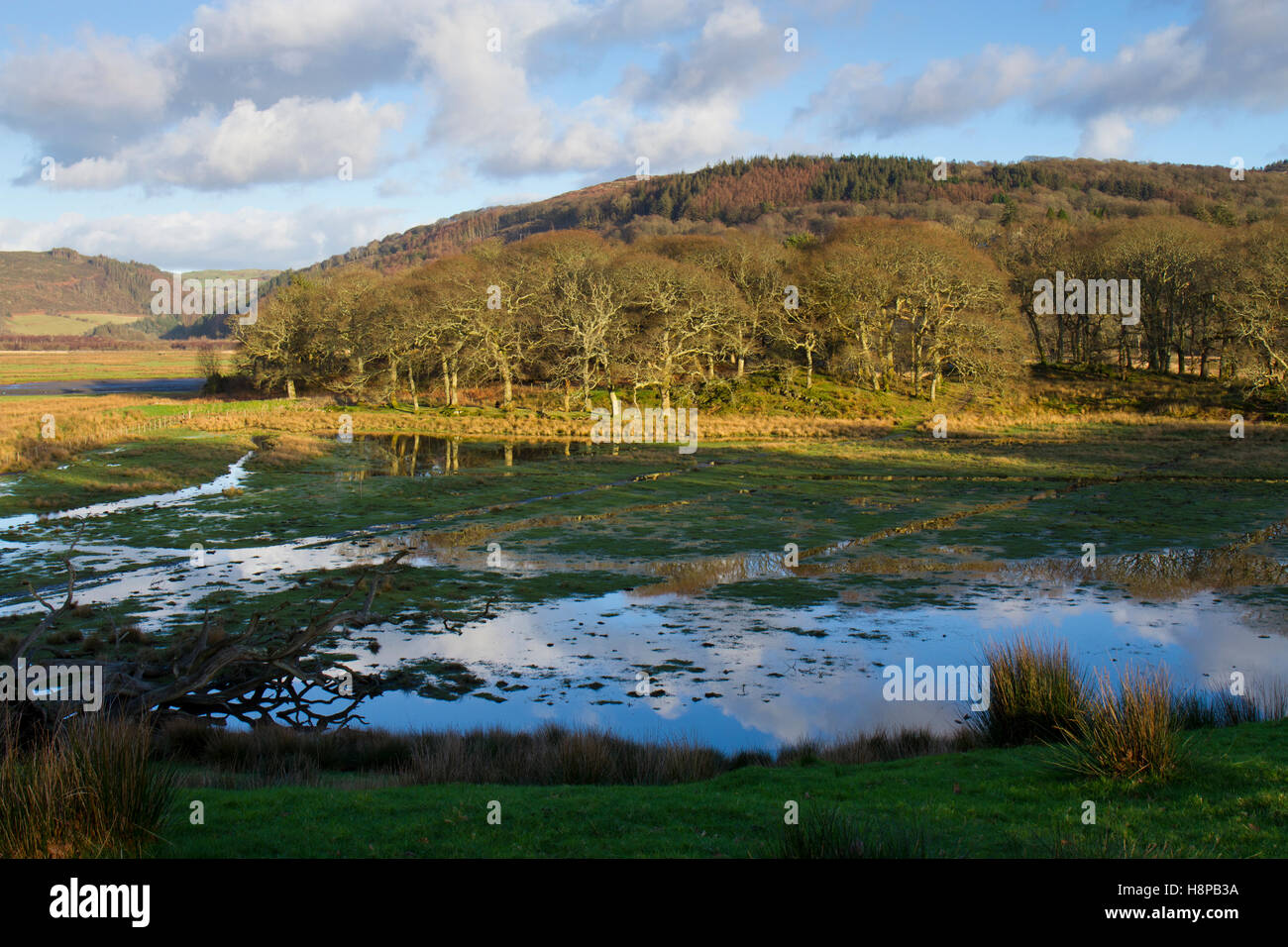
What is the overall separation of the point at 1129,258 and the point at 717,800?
69.2 meters

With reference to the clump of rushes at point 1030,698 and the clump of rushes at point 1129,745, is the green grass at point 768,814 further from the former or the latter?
the clump of rushes at point 1030,698

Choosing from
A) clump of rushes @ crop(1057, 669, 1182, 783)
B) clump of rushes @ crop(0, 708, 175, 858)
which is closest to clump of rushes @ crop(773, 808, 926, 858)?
clump of rushes @ crop(1057, 669, 1182, 783)

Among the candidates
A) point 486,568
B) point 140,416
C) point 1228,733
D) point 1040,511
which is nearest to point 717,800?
point 1228,733

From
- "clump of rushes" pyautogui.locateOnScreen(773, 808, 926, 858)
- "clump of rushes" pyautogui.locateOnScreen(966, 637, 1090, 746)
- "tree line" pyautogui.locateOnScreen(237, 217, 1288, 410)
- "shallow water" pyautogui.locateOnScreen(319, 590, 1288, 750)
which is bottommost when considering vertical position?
"shallow water" pyautogui.locateOnScreen(319, 590, 1288, 750)

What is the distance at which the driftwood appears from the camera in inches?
474

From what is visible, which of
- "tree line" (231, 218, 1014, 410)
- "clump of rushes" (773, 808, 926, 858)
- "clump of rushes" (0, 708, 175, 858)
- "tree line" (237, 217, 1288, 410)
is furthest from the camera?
"tree line" (231, 218, 1014, 410)

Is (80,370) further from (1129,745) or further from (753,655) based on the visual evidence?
(1129,745)

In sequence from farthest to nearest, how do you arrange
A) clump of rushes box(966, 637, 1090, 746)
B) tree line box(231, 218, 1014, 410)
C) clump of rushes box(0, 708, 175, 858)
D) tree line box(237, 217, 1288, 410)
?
tree line box(231, 218, 1014, 410) < tree line box(237, 217, 1288, 410) < clump of rushes box(966, 637, 1090, 746) < clump of rushes box(0, 708, 175, 858)

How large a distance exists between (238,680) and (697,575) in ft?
37.2

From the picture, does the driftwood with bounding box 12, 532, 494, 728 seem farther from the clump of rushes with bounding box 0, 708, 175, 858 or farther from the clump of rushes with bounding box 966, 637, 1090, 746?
the clump of rushes with bounding box 966, 637, 1090, 746

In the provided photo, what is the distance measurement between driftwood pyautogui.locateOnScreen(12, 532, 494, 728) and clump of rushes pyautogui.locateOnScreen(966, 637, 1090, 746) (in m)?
9.04

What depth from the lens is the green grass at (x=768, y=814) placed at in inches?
279

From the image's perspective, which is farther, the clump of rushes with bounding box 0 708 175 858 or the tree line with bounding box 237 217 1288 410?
the tree line with bounding box 237 217 1288 410

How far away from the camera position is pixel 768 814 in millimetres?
8078
